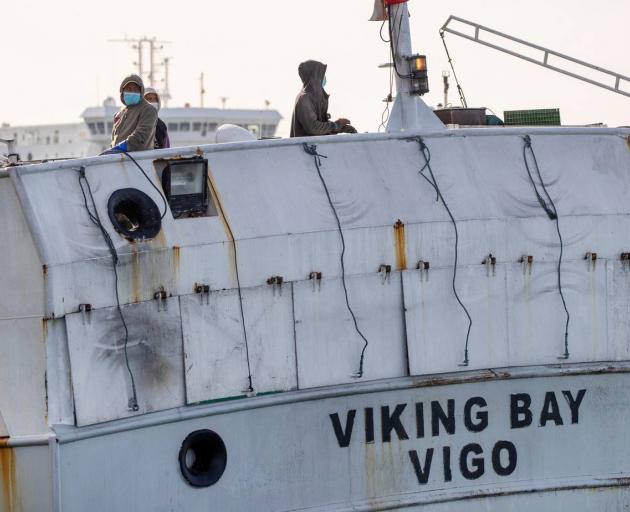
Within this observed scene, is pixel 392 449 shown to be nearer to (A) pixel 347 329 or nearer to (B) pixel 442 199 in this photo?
(A) pixel 347 329

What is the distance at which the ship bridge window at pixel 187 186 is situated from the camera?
9.34 metres

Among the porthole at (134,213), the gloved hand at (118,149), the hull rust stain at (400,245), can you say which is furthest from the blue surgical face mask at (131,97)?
the hull rust stain at (400,245)

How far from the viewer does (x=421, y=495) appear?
9773mm

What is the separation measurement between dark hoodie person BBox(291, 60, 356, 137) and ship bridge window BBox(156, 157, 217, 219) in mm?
1381

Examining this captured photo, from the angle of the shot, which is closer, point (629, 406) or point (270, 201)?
point (270, 201)

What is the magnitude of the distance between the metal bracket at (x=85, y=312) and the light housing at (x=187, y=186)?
38.3 inches

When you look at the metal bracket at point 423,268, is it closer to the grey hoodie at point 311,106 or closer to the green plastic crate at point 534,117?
the grey hoodie at point 311,106

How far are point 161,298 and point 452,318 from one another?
219 centimetres

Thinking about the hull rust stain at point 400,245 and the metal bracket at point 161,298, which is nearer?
the metal bracket at point 161,298

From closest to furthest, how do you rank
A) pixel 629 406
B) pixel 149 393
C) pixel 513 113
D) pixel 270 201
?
pixel 149 393 < pixel 270 201 < pixel 629 406 < pixel 513 113

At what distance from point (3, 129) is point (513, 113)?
4589 centimetres

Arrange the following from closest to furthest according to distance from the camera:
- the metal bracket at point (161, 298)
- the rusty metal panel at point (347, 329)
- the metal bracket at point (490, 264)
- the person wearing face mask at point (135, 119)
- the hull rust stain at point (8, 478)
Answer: the hull rust stain at point (8, 478) < the metal bracket at point (161, 298) < the rusty metal panel at point (347, 329) < the person wearing face mask at point (135, 119) < the metal bracket at point (490, 264)

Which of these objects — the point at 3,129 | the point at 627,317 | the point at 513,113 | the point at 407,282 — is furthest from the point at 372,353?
the point at 3,129

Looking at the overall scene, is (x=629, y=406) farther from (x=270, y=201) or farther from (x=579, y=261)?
(x=270, y=201)
